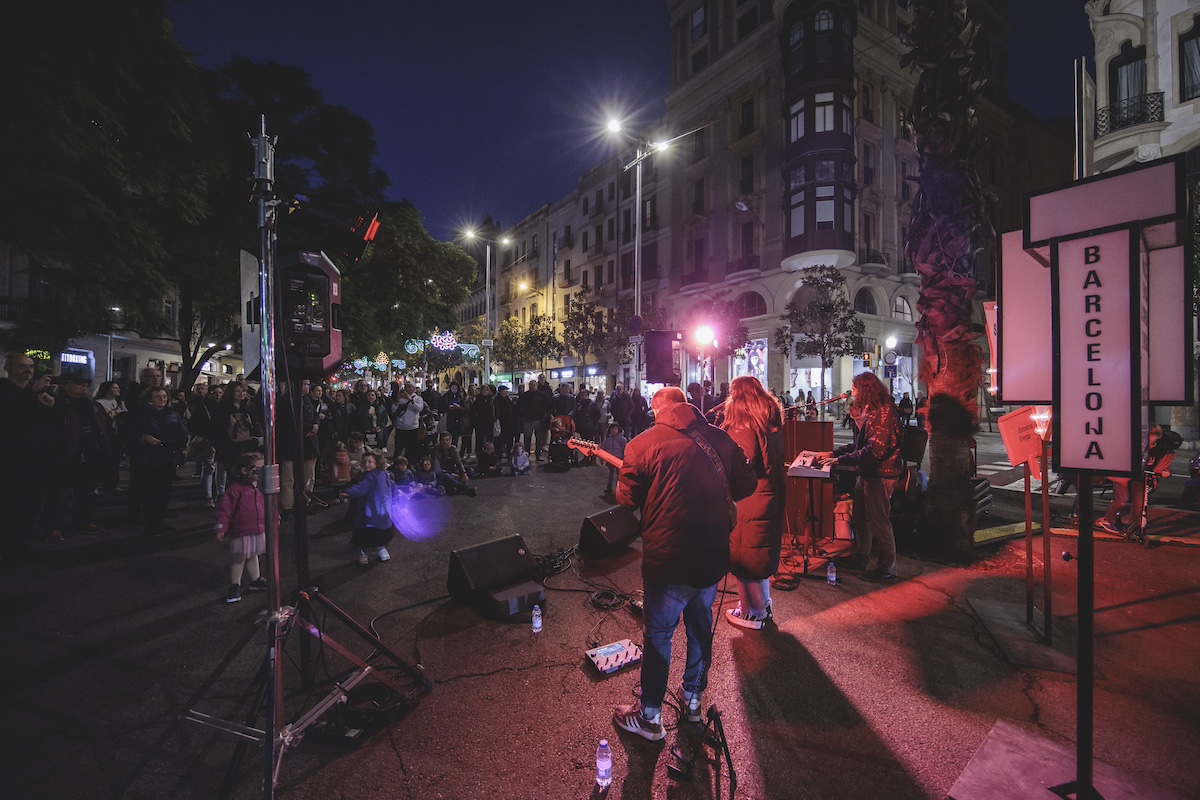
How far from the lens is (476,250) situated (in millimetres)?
67125

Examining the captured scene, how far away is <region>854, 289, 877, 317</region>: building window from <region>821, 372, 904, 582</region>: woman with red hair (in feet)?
84.1

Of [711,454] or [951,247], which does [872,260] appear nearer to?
[951,247]

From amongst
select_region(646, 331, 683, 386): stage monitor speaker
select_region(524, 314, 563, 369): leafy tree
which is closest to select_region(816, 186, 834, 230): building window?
select_region(524, 314, 563, 369): leafy tree

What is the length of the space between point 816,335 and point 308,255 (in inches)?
995

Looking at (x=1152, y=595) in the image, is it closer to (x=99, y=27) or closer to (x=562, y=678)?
(x=562, y=678)

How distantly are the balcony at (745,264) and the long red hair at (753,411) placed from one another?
2634cm

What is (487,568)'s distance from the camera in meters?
4.90

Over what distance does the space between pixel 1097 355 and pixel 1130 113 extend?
26983 millimetres

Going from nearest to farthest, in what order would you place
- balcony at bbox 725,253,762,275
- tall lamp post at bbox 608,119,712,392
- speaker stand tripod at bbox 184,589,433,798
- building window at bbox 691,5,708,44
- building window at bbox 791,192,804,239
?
speaker stand tripod at bbox 184,589,433,798
tall lamp post at bbox 608,119,712,392
building window at bbox 791,192,804,239
balcony at bbox 725,253,762,275
building window at bbox 691,5,708,44

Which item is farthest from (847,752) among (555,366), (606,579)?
(555,366)

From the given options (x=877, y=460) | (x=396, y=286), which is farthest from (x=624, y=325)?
(x=877, y=460)

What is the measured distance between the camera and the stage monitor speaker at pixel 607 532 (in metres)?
6.24

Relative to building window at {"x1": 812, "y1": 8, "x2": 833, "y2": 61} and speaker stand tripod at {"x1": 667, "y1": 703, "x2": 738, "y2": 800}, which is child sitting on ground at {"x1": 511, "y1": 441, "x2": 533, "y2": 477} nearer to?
speaker stand tripod at {"x1": 667, "y1": 703, "x2": 738, "y2": 800}

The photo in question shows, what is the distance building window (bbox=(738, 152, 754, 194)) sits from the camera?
96.2ft
